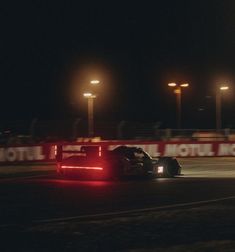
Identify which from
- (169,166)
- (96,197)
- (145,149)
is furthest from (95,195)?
(145,149)

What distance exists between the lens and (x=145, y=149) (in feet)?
110

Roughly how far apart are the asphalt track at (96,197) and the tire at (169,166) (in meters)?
0.41

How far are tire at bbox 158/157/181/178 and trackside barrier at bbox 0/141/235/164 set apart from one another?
6549mm

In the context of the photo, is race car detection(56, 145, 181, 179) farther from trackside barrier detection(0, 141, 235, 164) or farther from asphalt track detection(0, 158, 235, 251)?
trackside barrier detection(0, 141, 235, 164)

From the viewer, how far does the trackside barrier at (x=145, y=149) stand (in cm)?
2906

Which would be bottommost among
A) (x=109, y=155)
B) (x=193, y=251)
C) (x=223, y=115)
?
(x=193, y=251)

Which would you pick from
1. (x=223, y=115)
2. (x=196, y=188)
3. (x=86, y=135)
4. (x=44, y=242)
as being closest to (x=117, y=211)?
(x=44, y=242)

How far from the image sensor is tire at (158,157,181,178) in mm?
21516

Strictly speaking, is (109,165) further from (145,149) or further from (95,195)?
(145,149)

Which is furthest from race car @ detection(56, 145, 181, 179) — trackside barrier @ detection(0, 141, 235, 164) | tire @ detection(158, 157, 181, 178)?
trackside barrier @ detection(0, 141, 235, 164)

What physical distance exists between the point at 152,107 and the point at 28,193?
4203 inches

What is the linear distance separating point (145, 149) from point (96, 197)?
60.8 feet

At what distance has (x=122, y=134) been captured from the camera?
37.5 metres

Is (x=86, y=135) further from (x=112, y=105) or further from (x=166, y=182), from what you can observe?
(x=112, y=105)
